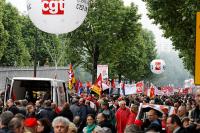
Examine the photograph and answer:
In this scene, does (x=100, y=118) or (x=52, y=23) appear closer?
(x=100, y=118)

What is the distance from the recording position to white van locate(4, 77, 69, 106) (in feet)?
76.5

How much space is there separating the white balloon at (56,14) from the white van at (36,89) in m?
6.87

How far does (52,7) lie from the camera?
1600cm

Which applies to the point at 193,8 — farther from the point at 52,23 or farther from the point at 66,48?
the point at 66,48

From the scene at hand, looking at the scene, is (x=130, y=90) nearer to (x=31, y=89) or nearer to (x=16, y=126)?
(x=31, y=89)

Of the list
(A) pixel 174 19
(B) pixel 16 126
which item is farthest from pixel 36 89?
(B) pixel 16 126

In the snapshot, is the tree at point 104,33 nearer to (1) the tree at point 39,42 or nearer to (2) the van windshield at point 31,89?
(2) the van windshield at point 31,89

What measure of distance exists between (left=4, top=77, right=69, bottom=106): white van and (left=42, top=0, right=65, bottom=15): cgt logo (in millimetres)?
7072

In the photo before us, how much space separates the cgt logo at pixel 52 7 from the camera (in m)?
16.0

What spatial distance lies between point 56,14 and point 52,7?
0.22 metres

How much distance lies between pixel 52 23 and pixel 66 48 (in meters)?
45.6

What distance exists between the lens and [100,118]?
1412 centimetres

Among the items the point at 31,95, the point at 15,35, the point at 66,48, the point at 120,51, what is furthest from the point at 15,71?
the point at 31,95

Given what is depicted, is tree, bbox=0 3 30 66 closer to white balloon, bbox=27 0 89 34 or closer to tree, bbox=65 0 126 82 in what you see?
tree, bbox=65 0 126 82
